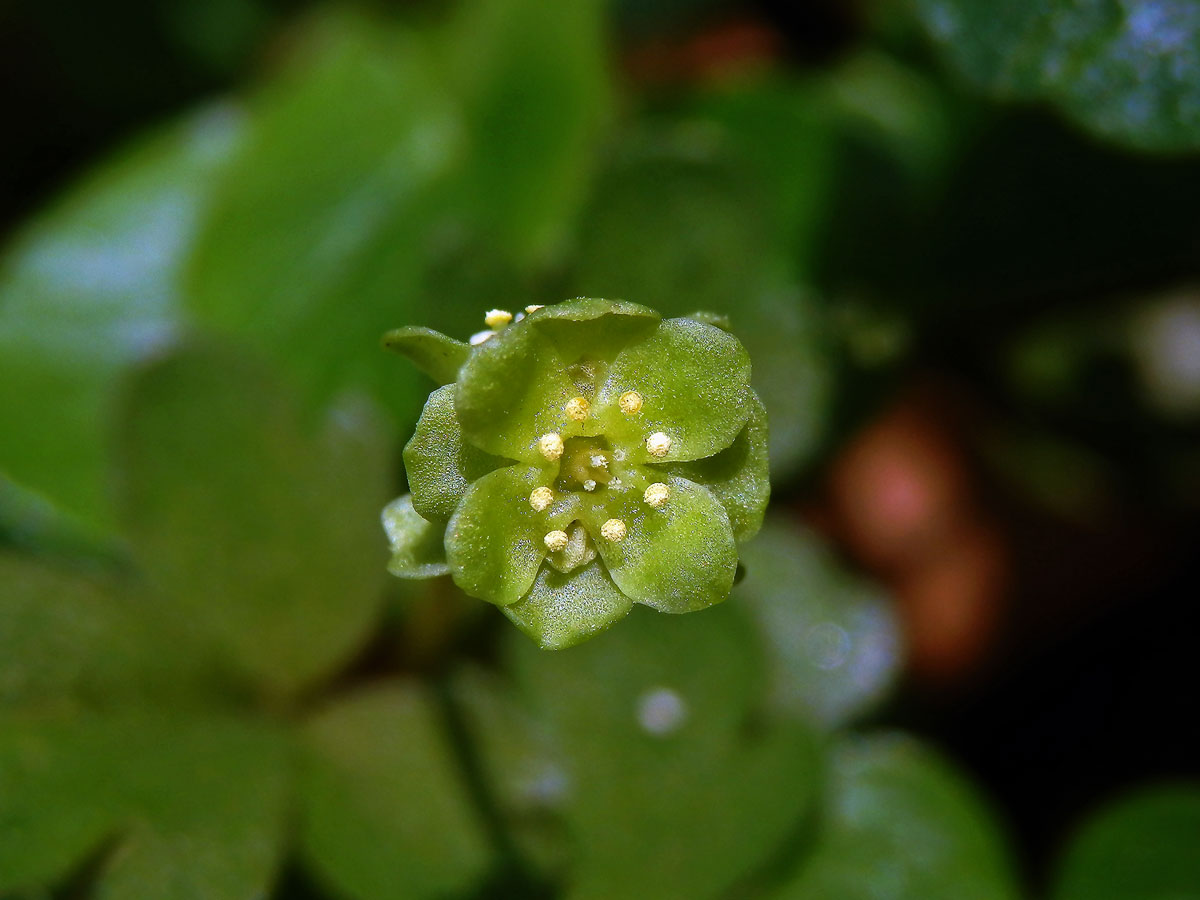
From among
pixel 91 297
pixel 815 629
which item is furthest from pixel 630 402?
pixel 91 297

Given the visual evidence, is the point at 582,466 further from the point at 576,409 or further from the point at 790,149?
the point at 790,149

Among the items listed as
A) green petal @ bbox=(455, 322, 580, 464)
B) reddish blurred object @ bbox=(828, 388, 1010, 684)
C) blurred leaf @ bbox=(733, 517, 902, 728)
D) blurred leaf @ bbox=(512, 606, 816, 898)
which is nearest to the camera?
green petal @ bbox=(455, 322, 580, 464)

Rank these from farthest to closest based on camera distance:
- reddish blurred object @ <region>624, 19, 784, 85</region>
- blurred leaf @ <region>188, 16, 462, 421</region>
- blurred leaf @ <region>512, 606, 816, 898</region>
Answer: reddish blurred object @ <region>624, 19, 784, 85</region>
blurred leaf @ <region>188, 16, 462, 421</region>
blurred leaf @ <region>512, 606, 816, 898</region>

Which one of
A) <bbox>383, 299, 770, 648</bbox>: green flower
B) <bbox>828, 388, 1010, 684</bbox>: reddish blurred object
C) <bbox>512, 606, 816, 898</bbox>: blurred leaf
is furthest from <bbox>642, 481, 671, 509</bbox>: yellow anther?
<bbox>828, 388, 1010, 684</bbox>: reddish blurred object

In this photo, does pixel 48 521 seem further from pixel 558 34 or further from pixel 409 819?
pixel 558 34

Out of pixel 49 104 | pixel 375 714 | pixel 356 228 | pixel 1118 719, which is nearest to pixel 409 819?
pixel 375 714

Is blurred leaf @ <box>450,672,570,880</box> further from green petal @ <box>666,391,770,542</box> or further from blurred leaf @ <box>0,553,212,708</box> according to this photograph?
green petal @ <box>666,391,770,542</box>

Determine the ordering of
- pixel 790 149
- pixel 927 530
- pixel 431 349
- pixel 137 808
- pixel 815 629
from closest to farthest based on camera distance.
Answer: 1. pixel 431 349
2. pixel 137 808
3. pixel 815 629
4. pixel 790 149
5. pixel 927 530
